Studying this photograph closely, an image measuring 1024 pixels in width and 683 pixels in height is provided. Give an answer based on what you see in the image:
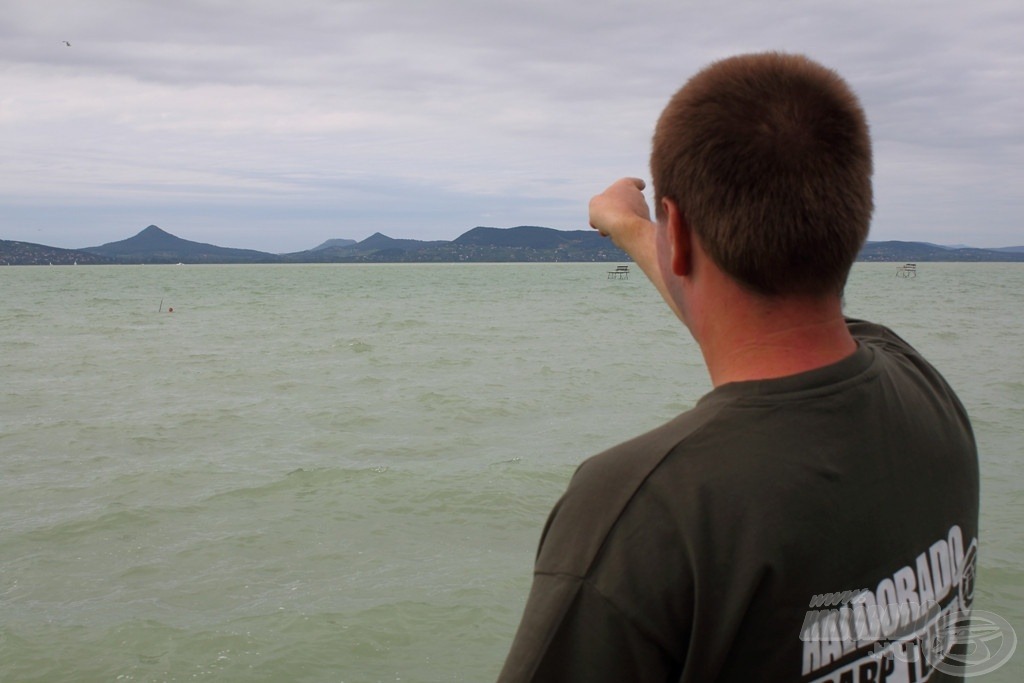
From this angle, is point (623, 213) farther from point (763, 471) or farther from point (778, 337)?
point (763, 471)

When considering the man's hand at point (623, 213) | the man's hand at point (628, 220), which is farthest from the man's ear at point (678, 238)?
the man's hand at point (623, 213)

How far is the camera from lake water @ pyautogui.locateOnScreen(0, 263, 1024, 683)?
648cm

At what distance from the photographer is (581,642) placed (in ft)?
4.23

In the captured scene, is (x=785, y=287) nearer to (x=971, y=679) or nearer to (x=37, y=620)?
(x=971, y=679)

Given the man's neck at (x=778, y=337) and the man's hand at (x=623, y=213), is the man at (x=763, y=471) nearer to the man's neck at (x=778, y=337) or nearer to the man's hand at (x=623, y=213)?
the man's neck at (x=778, y=337)

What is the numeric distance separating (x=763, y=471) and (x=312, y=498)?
9003 mm

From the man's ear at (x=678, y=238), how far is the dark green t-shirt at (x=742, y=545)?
0.21 meters

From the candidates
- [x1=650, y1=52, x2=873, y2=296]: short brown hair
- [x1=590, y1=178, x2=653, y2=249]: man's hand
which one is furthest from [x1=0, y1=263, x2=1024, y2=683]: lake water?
[x1=650, y1=52, x2=873, y2=296]: short brown hair

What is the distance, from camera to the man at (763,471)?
1.28 metres

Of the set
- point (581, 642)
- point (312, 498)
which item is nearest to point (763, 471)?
point (581, 642)

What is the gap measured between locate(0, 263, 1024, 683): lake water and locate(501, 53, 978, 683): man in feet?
16.5

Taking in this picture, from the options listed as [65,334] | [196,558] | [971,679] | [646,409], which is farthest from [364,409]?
[65,334]

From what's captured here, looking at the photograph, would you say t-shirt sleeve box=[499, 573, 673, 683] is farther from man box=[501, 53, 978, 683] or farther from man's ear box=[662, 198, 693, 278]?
man's ear box=[662, 198, 693, 278]

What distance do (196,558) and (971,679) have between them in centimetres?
600
